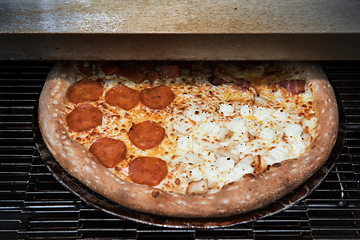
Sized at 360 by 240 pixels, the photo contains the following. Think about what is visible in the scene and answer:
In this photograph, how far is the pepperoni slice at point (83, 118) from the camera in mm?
2623

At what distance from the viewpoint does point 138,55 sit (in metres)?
2.52

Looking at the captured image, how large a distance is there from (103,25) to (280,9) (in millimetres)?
1406

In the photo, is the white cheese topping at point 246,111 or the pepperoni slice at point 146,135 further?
the white cheese topping at point 246,111

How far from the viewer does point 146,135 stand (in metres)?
2.55

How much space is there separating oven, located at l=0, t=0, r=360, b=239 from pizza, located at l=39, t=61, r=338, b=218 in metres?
0.25

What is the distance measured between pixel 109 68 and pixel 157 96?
605 millimetres

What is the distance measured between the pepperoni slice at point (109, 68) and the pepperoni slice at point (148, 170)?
1033mm

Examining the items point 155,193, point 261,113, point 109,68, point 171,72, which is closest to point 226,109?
point 261,113

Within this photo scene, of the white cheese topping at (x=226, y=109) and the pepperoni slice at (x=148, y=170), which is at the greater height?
the white cheese topping at (x=226, y=109)

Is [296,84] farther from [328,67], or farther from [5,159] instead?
[5,159]

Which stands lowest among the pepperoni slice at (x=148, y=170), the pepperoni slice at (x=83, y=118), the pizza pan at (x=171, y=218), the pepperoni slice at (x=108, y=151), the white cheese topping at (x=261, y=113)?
the pizza pan at (x=171, y=218)

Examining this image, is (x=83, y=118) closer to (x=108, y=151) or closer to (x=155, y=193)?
(x=108, y=151)

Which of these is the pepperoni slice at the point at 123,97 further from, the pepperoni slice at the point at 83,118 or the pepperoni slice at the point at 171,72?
the pepperoni slice at the point at 171,72

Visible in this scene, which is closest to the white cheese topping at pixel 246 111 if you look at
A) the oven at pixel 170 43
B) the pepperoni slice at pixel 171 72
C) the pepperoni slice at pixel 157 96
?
the oven at pixel 170 43
